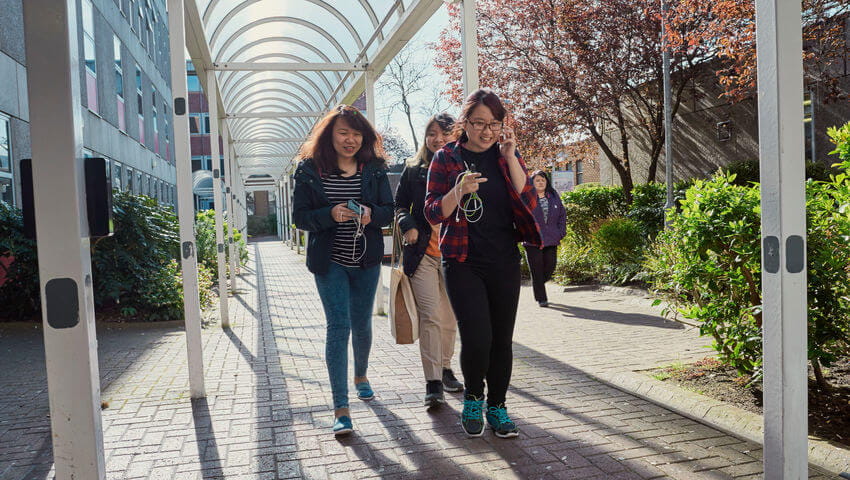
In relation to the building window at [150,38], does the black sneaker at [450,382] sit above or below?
below

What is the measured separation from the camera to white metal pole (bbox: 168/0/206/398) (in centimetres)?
476

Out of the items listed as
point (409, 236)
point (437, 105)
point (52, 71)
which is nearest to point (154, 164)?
point (437, 105)

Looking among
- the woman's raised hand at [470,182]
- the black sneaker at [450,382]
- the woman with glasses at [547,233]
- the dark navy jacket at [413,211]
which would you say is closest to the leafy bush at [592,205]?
the woman with glasses at [547,233]

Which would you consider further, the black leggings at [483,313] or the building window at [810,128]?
the building window at [810,128]

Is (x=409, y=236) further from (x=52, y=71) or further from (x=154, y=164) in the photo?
(x=154, y=164)

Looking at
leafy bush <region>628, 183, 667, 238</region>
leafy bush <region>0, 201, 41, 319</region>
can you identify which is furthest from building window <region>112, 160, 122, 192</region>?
leafy bush <region>628, 183, 667, 238</region>

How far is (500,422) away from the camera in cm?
382

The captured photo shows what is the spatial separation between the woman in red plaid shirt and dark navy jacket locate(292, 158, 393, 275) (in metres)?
0.47

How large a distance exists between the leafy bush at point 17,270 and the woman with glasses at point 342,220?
5846 mm

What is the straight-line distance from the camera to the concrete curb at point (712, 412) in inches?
128

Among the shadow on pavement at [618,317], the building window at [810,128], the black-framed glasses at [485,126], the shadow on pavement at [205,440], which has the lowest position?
the shadow on pavement at [618,317]

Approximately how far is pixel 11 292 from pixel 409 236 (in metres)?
6.67

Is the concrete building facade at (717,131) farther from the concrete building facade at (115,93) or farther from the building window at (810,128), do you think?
the concrete building facade at (115,93)

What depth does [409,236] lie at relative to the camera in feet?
14.0
